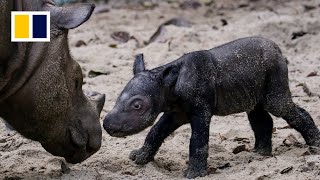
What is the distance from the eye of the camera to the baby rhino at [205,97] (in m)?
3.78

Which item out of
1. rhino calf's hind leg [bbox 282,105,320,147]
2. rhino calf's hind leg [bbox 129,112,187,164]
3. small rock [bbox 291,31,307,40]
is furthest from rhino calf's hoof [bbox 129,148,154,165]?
small rock [bbox 291,31,307,40]

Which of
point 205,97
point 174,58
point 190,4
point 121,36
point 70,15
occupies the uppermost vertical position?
point 70,15

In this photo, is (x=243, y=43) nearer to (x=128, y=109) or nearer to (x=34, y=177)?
(x=128, y=109)

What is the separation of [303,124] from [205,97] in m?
0.63

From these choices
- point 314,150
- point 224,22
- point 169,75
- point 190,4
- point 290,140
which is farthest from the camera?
point 190,4

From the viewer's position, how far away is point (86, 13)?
3.45 meters

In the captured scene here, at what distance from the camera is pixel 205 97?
12.6 feet

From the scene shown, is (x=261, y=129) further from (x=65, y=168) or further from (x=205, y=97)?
(x=65, y=168)

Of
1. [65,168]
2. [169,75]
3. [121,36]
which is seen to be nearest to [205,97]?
[169,75]

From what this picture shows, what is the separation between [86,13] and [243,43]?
959 millimetres

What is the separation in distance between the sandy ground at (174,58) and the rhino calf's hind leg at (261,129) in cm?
7

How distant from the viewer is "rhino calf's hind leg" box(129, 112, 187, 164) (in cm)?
403

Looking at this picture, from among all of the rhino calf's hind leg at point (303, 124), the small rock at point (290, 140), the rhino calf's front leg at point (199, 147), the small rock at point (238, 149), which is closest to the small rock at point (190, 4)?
the small rock at point (290, 140)

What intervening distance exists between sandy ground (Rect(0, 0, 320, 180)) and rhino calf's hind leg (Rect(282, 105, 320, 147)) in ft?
0.22
